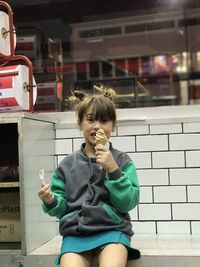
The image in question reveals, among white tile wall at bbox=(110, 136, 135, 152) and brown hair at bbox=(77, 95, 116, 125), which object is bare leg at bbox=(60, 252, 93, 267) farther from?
white tile wall at bbox=(110, 136, 135, 152)

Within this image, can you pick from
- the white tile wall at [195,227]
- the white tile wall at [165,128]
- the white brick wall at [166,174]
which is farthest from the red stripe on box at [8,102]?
the white tile wall at [195,227]

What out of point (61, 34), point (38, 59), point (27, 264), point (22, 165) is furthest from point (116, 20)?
point (27, 264)

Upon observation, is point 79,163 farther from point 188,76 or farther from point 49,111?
point 188,76

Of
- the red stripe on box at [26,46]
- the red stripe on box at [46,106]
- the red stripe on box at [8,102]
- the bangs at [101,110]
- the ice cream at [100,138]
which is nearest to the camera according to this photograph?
the ice cream at [100,138]

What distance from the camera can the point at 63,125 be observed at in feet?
8.78

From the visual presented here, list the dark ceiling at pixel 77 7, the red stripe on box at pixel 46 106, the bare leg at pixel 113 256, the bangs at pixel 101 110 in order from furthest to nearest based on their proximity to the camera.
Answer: the dark ceiling at pixel 77 7
the red stripe on box at pixel 46 106
the bangs at pixel 101 110
the bare leg at pixel 113 256

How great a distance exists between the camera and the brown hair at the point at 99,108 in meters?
1.97

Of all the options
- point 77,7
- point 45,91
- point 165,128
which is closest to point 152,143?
point 165,128

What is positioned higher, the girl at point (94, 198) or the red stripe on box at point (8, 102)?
the red stripe on box at point (8, 102)

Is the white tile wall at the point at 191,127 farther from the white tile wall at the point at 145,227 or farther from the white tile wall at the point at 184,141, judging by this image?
the white tile wall at the point at 145,227

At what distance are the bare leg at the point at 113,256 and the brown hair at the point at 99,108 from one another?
57 centimetres

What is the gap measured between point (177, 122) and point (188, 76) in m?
3.49

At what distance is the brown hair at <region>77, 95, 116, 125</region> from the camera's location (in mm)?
1969

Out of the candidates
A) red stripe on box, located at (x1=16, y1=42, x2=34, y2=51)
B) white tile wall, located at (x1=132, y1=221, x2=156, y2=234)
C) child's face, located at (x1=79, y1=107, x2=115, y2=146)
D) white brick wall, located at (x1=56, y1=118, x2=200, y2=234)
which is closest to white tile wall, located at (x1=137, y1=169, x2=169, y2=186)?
white brick wall, located at (x1=56, y1=118, x2=200, y2=234)
